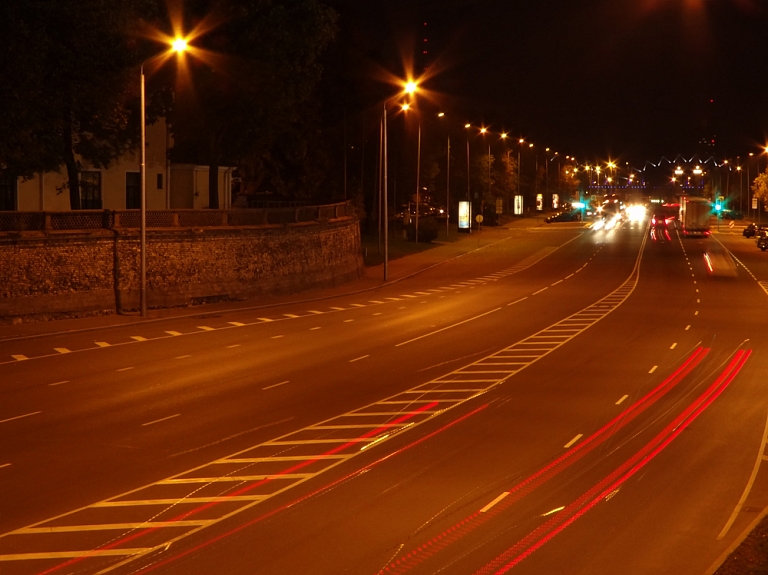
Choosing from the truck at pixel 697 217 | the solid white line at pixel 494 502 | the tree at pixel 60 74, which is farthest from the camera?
the truck at pixel 697 217

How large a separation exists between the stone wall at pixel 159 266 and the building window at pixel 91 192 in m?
11.0

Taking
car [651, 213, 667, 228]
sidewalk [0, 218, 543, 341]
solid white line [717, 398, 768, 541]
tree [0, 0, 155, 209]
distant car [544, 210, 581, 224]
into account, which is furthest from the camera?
distant car [544, 210, 581, 224]

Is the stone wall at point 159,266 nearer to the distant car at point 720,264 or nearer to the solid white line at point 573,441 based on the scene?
the solid white line at point 573,441

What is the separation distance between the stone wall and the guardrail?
480 millimetres

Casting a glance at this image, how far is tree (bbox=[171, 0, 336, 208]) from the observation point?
45156 mm

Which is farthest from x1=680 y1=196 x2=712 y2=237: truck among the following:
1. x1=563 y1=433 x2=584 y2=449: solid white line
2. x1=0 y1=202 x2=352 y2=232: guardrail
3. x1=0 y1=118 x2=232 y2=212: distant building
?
x1=563 y1=433 x2=584 y2=449: solid white line

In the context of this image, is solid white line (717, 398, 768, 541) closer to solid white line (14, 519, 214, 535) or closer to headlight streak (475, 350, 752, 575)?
headlight streak (475, 350, 752, 575)

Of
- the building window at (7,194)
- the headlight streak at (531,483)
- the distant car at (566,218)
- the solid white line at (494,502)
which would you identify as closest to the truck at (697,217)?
the distant car at (566,218)

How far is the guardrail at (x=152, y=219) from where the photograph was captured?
3175 centimetres

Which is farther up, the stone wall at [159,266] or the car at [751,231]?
the car at [751,231]

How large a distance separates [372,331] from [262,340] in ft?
12.9

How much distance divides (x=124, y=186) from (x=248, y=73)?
910cm

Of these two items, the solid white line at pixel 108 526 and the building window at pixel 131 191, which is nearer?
the solid white line at pixel 108 526

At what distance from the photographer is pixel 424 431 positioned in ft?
54.5
